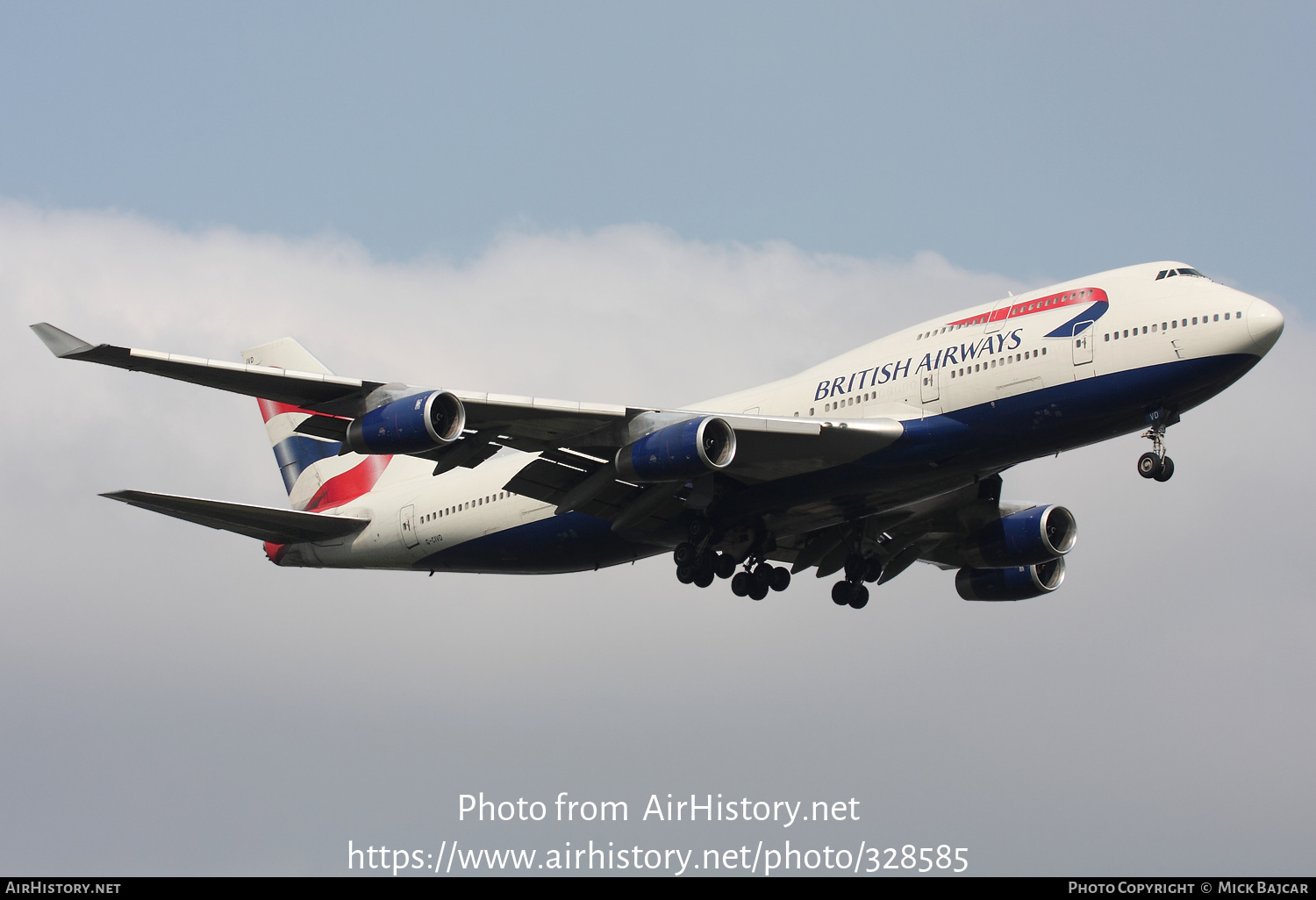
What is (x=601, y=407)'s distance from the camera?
3456 cm

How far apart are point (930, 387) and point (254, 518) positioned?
19233mm

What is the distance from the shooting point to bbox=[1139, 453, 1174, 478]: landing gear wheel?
3209cm

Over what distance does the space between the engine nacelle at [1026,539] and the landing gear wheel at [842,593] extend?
391cm

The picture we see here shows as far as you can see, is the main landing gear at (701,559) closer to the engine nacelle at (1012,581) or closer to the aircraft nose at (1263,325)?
the engine nacelle at (1012,581)

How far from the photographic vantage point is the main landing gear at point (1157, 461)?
32.1 metres

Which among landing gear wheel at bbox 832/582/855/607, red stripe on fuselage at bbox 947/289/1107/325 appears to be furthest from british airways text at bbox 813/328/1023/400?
landing gear wheel at bbox 832/582/855/607

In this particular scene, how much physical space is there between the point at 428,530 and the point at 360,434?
9877 mm

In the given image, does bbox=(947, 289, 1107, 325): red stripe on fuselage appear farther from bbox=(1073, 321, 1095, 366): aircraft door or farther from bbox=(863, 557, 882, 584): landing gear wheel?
bbox=(863, 557, 882, 584): landing gear wheel

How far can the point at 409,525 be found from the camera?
139ft

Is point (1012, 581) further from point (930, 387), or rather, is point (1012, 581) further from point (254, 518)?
point (254, 518)

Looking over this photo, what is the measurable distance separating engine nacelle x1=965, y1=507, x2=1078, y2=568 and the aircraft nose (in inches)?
433
